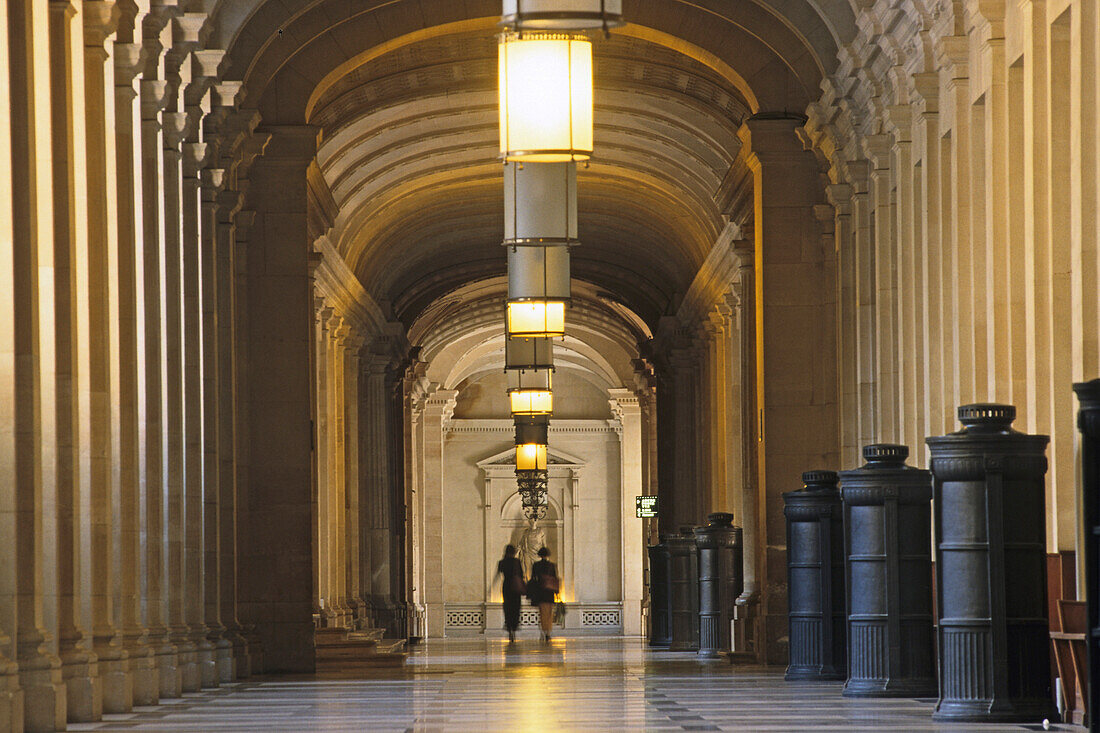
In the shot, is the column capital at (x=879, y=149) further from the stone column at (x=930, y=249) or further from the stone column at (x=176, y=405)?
the stone column at (x=176, y=405)

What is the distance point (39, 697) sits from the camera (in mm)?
11852

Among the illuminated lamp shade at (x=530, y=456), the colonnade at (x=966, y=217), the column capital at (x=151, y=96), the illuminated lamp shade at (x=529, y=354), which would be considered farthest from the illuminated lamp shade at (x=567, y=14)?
the illuminated lamp shade at (x=530, y=456)

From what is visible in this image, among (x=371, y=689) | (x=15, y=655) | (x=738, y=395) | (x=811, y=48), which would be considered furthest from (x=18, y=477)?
(x=738, y=395)

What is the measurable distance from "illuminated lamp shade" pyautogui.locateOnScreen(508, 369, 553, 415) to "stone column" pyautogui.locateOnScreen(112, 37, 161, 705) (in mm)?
20603

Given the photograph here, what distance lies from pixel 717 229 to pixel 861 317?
1048cm

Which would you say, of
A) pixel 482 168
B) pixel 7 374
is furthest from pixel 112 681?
pixel 482 168

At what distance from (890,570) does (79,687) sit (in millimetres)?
5774

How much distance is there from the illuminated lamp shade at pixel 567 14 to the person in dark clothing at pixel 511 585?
77.5 ft

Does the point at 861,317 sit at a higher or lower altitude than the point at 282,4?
lower

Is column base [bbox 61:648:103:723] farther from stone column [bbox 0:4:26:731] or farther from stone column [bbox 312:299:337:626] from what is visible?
stone column [bbox 312:299:337:626]

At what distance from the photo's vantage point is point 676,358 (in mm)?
37844

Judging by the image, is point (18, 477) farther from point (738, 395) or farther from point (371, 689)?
point (738, 395)

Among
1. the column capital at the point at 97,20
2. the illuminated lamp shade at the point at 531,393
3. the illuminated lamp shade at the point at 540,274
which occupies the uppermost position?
the column capital at the point at 97,20

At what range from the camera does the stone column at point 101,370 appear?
45.9 feet
